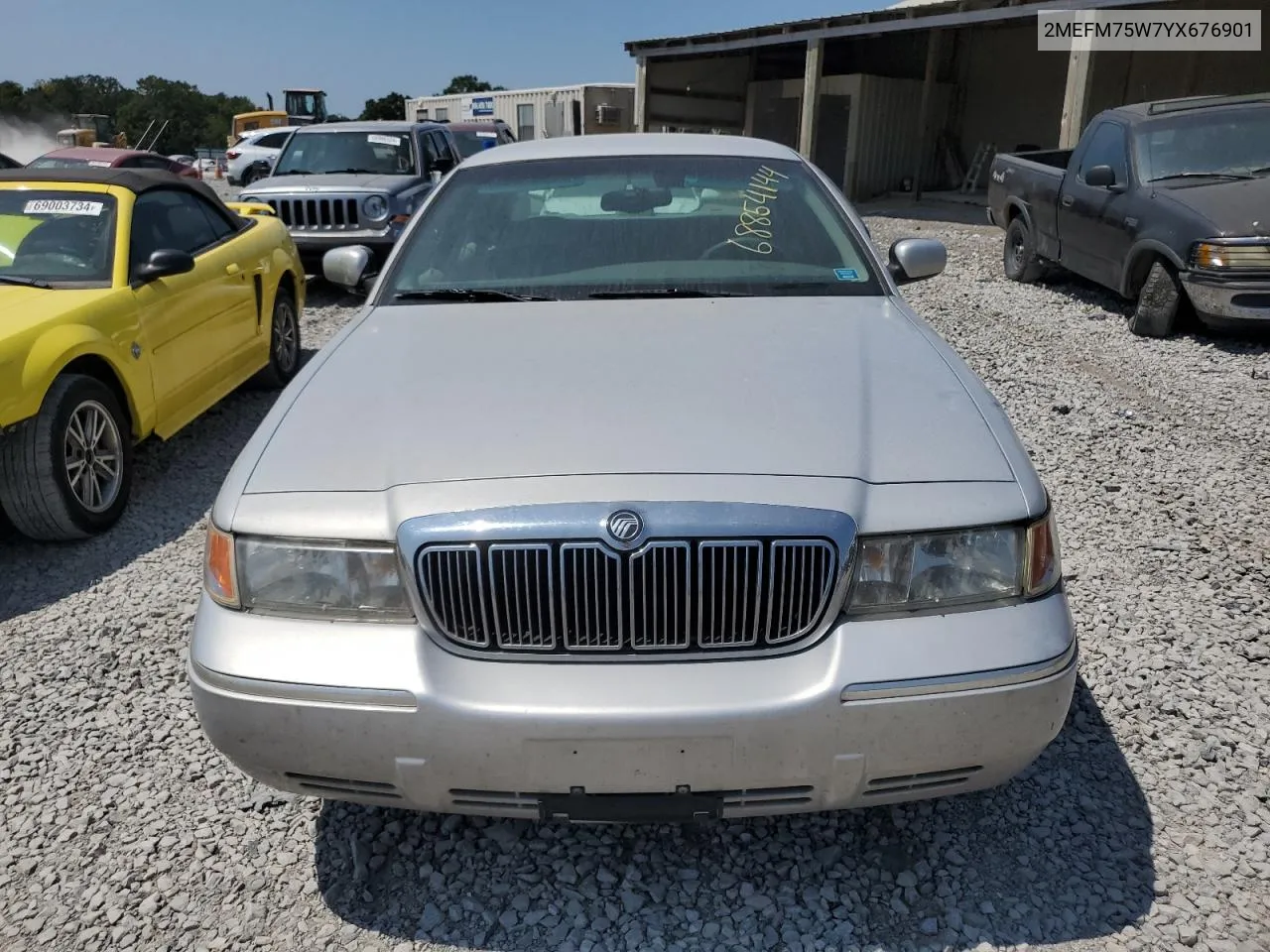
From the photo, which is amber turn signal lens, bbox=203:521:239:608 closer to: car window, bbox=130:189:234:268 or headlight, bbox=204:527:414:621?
headlight, bbox=204:527:414:621

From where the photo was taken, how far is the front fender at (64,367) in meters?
3.90

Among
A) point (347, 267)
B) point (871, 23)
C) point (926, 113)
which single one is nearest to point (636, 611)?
point (347, 267)

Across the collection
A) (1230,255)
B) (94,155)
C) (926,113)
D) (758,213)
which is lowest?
(1230,255)

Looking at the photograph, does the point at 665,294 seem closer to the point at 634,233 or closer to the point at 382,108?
the point at 634,233

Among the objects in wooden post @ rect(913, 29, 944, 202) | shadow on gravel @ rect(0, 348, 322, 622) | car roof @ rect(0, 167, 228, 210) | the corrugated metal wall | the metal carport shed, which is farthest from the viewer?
the corrugated metal wall

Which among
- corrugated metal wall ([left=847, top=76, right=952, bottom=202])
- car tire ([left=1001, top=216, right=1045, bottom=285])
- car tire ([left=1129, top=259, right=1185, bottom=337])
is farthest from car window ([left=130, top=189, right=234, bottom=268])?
corrugated metal wall ([left=847, top=76, right=952, bottom=202])

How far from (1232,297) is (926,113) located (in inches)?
519

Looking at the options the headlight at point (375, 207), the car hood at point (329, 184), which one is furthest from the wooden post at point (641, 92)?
the headlight at point (375, 207)

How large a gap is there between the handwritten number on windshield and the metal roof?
10.3 m

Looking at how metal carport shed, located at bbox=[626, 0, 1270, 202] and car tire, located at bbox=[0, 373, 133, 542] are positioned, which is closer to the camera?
car tire, located at bbox=[0, 373, 133, 542]

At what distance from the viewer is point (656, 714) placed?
6.20ft

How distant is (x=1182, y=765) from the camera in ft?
8.96

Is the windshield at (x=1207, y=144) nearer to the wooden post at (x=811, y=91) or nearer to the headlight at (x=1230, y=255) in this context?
the headlight at (x=1230, y=255)

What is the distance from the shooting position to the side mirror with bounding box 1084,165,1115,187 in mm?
7586
